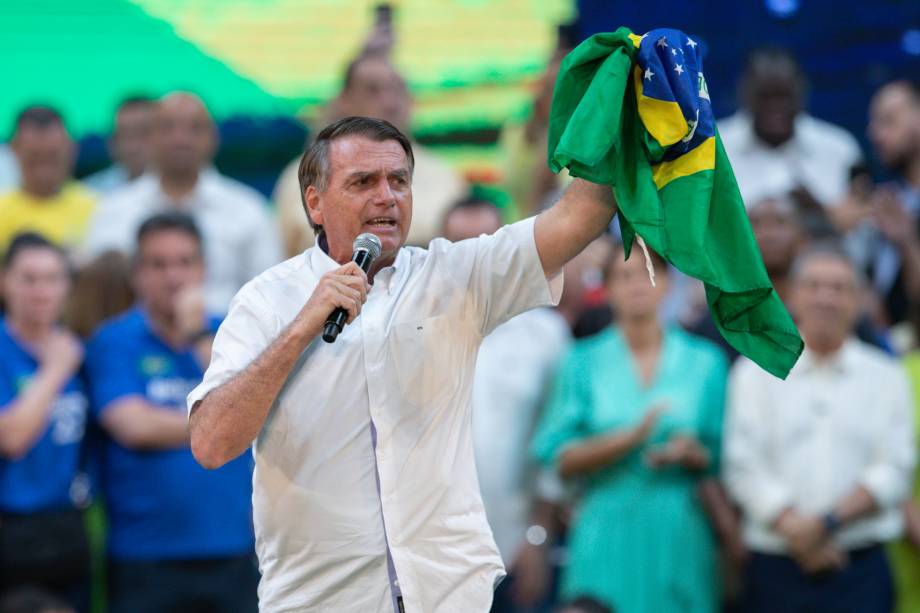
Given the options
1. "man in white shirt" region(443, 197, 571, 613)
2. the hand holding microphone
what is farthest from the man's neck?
the hand holding microphone

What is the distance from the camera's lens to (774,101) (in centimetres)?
772

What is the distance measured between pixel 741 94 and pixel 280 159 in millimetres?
2743

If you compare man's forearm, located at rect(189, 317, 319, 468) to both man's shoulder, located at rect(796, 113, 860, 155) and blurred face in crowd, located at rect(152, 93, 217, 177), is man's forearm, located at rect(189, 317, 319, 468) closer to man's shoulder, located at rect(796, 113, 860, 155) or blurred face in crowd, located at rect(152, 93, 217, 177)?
blurred face in crowd, located at rect(152, 93, 217, 177)

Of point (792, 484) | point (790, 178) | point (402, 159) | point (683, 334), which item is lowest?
point (792, 484)

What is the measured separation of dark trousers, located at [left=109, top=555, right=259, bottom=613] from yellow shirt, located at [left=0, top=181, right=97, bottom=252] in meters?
2.25

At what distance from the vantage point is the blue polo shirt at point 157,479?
6473mm

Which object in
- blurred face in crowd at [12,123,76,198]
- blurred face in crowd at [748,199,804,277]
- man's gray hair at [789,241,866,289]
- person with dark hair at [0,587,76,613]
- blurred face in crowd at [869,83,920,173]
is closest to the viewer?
person with dark hair at [0,587,76,613]

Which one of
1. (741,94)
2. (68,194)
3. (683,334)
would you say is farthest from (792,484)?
(68,194)

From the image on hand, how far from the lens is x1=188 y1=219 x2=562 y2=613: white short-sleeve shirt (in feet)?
12.5

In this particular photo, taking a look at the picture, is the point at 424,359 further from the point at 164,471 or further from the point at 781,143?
the point at 781,143

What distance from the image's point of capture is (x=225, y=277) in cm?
755

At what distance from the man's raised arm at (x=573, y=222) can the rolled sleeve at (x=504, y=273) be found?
26mm

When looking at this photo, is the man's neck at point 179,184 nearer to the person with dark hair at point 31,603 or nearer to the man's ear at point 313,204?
the person with dark hair at point 31,603

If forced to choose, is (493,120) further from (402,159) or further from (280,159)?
(402,159)
